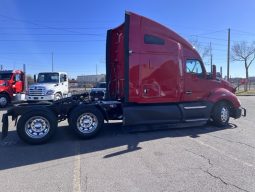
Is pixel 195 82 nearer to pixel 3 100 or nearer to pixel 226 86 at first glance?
pixel 226 86

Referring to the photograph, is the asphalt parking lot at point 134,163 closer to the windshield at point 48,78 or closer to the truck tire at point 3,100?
the windshield at point 48,78

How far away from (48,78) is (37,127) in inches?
486

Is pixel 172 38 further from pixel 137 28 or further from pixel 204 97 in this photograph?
pixel 204 97

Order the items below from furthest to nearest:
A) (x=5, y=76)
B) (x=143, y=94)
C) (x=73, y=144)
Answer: (x=5, y=76), (x=143, y=94), (x=73, y=144)

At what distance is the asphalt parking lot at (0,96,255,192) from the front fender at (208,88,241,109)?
1382 mm

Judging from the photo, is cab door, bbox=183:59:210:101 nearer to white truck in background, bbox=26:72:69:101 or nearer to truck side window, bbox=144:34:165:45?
truck side window, bbox=144:34:165:45

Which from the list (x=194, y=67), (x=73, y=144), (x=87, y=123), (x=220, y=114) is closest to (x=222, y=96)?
(x=220, y=114)

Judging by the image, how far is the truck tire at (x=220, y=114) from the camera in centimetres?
1057

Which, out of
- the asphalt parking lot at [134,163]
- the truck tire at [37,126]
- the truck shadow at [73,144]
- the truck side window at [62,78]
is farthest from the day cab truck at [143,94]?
the truck side window at [62,78]

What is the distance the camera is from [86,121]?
28.9 ft

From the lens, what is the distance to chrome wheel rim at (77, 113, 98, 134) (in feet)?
28.7

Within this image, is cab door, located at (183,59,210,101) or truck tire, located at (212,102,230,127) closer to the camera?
cab door, located at (183,59,210,101)

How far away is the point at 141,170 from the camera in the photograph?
581 cm

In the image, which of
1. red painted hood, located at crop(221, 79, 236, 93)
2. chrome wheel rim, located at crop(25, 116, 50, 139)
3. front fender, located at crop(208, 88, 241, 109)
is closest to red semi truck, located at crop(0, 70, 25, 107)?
chrome wheel rim, located at crop(25, 116, 50, 139)
